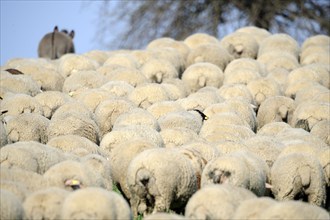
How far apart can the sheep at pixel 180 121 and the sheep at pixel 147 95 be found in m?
1.36

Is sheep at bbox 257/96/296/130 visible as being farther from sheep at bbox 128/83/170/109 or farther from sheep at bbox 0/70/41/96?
sheep at bbox 0/70/41/96

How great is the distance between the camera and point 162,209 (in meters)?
9.38

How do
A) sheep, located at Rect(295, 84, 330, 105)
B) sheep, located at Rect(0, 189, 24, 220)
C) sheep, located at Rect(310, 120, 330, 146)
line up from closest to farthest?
sheep, located at Rect(0, 189, 24, 220) → sheep, located at Rect(310, 120, 330, 146) → sheep, located at Rect(295, 84, 330, 105)

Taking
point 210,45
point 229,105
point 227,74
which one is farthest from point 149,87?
point 210,45

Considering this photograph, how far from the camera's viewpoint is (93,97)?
14.0 m

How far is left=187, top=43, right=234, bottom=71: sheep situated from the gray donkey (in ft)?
17.6

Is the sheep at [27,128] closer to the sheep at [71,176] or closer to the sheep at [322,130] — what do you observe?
the sheep at [71,176]

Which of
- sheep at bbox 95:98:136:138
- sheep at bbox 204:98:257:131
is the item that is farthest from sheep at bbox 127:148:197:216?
sheep at bbox 204:98:257:131

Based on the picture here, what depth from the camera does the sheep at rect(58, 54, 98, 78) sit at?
16.6 meters

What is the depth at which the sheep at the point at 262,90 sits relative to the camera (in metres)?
15.6

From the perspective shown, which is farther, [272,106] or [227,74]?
[227,74]

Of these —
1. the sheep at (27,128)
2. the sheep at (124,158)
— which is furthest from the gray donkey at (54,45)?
the sheep at (124,158)

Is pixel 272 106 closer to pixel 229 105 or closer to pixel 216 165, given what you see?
pixel 229 105

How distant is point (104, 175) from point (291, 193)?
6.32 ft
